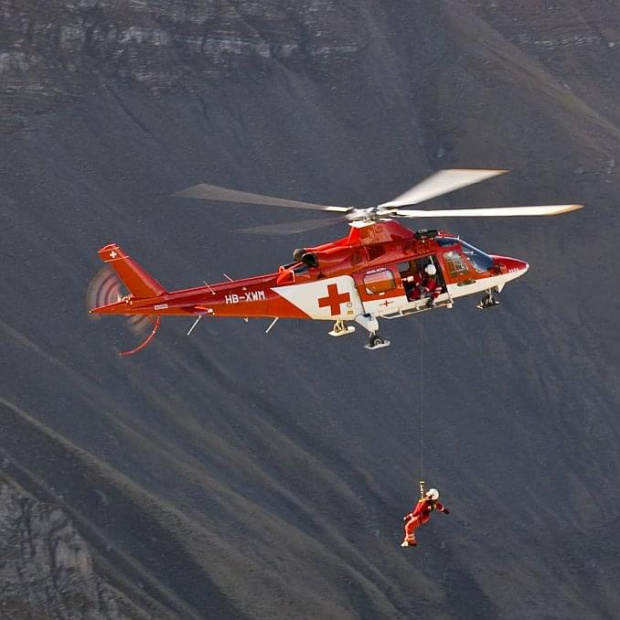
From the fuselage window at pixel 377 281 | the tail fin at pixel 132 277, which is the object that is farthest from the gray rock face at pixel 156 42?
the fuselage window at pixel 377 281

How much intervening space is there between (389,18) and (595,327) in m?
16.2

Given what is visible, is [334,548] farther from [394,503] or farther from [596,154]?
[596,154]

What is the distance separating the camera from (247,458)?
176 ft

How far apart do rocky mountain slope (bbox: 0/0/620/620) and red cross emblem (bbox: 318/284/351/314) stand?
13172mm

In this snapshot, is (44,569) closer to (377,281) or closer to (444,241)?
(377,281)

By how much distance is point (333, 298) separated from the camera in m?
37.1

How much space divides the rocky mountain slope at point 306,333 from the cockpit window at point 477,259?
14.2 meters

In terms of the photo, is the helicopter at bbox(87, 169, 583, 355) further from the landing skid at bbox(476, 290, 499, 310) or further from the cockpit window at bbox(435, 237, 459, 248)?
the landing skid at bbox(476, 290, 499, 310)

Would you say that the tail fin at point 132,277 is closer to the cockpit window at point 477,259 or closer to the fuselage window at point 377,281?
the fuselage window at point 377,281

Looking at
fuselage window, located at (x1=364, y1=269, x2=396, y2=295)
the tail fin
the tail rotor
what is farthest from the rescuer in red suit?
the tail fin

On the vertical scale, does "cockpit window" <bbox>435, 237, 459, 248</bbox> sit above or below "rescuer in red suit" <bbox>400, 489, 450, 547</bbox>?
above

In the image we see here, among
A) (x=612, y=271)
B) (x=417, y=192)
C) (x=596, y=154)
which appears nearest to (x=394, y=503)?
(x=612, y=271)

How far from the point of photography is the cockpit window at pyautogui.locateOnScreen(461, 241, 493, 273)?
38.4 m

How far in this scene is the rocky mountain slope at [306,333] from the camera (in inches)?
1987
